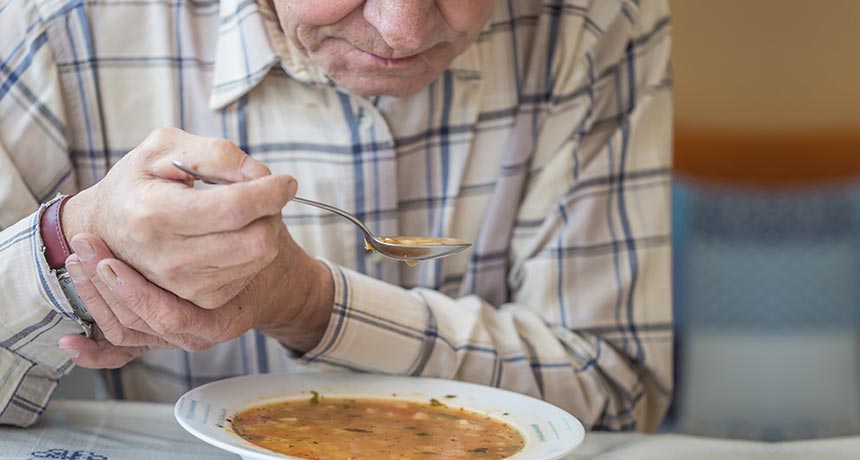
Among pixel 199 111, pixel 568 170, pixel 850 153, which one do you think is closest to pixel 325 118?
pixel 199 111

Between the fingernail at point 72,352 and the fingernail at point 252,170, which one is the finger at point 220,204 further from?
the fingernail at point 72,352

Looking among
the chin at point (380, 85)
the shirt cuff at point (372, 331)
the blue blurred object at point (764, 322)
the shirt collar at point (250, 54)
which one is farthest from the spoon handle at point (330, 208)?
the blue blurred object at point (764, 322)

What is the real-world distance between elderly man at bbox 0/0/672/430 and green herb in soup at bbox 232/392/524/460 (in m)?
0.13

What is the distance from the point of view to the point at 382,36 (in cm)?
131

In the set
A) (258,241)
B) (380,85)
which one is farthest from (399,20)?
(258,241)

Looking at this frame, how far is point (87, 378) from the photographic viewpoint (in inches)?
70.4

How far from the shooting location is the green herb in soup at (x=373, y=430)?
3.46 ft

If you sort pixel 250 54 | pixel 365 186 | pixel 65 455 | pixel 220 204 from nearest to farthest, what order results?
pixel 220 204 < pixel 65 455 < pixel 250 54 < pixel 365 186

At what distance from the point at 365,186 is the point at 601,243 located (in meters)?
0.43

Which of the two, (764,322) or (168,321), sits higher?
(168,321)

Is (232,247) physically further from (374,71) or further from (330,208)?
(374,71)

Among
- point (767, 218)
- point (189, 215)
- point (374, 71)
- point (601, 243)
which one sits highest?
point (374, 71)

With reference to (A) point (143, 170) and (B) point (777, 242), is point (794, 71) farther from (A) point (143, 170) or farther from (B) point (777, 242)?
(A) point (143, 170)

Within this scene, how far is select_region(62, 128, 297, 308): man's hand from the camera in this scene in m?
0.96
